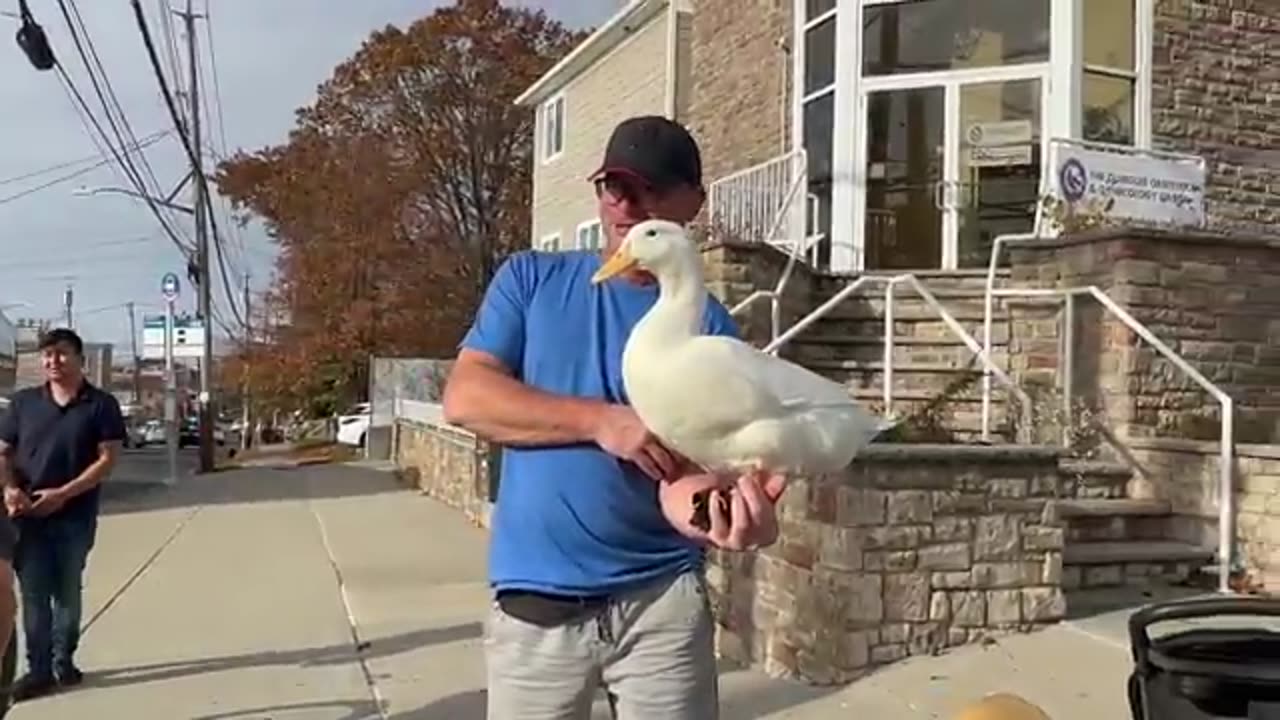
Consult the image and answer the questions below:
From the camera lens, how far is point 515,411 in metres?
2.63

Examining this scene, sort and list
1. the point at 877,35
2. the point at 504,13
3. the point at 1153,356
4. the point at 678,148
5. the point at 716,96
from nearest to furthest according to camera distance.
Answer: the point at 678,148 → the point at 1153,356 → the point at 877,35 → the point at 716,96 → the point at 504,13

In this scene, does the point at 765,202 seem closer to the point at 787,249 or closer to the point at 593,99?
the point at 787,249

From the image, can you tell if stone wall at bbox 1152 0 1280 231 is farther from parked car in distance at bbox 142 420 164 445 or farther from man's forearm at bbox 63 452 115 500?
parked car in distance at bbox 142 420 164 445

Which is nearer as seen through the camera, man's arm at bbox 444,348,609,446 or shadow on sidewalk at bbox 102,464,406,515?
man's arm at bbox 444,348,609,446

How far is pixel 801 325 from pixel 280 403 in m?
37.6

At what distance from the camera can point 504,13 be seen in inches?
1428

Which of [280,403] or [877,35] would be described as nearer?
[877,35]

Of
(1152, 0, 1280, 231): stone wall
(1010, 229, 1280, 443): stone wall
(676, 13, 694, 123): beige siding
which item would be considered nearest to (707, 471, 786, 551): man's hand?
(1010, 229, 1280, 443): stone wall

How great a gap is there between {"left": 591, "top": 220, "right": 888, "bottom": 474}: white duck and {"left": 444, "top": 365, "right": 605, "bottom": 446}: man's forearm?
28cm

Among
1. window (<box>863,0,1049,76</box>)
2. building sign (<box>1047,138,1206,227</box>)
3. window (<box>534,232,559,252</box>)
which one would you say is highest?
window (<box>863,0,1049,76</box>)

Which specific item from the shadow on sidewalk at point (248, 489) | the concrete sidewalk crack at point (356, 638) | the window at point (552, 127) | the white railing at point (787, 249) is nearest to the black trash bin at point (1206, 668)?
the concrete sidewalk crack at point (356, 638)

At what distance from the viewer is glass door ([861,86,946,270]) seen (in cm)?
1273

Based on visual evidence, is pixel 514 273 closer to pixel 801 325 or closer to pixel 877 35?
pixel 801 325

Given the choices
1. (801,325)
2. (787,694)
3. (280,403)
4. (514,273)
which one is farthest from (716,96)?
(280,403)
